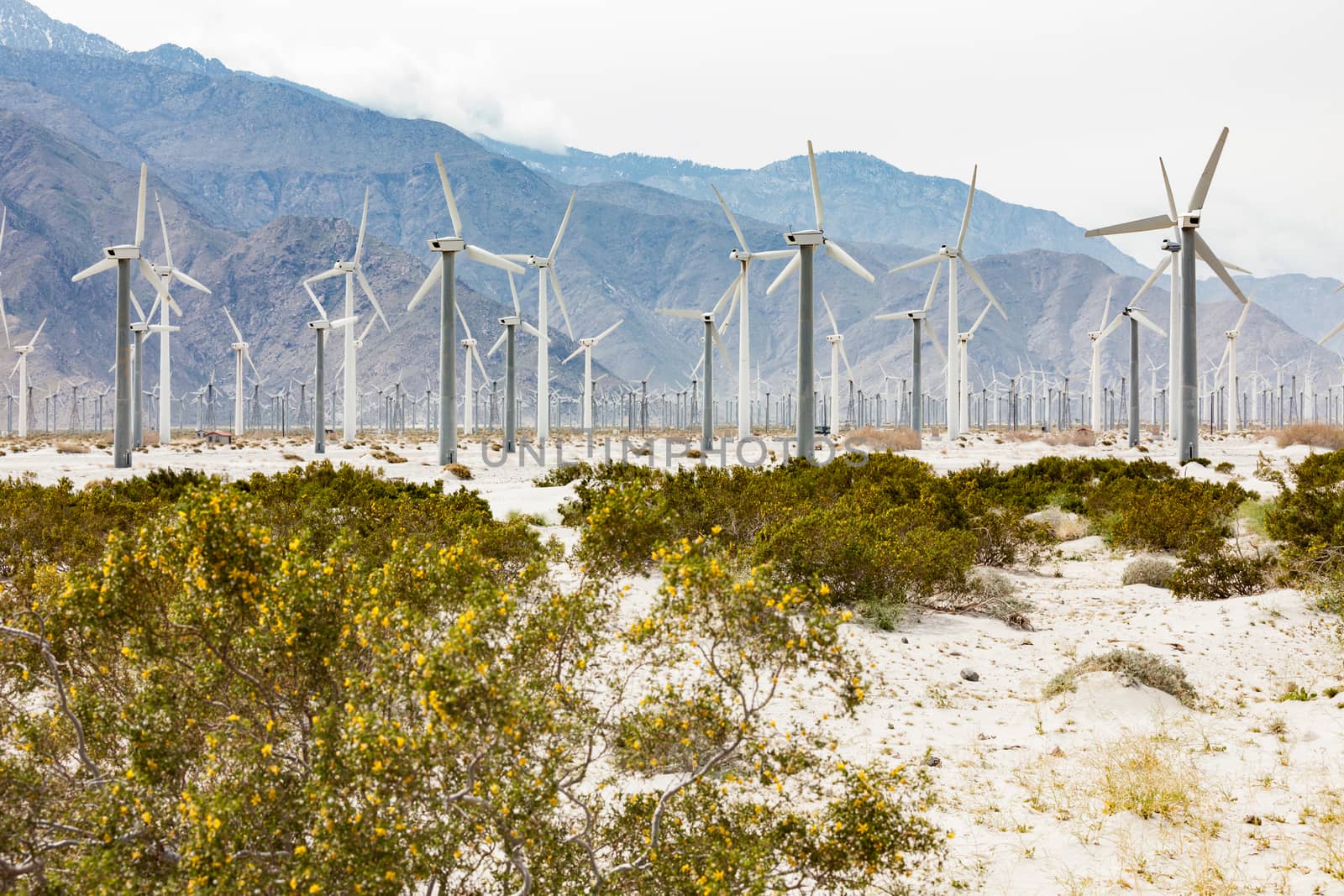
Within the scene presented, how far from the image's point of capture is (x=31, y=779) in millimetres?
5477

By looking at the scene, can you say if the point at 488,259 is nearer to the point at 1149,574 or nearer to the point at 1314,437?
the point at 1149,574

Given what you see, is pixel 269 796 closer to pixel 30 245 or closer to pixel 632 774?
pixel 632 774

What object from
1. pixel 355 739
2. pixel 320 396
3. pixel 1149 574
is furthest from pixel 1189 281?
pixel 320 396

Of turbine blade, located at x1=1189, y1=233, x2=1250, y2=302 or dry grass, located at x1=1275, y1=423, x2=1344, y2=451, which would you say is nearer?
turbine blade, located at x1=1189, y1=233, x2=1250, y2=302

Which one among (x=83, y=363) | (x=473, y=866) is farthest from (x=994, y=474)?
(x=83, y=363)

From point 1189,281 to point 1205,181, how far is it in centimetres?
522

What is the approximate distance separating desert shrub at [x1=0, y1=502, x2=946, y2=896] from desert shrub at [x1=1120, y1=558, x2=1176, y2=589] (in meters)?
12.6

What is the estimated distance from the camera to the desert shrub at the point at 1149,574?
16891 mm

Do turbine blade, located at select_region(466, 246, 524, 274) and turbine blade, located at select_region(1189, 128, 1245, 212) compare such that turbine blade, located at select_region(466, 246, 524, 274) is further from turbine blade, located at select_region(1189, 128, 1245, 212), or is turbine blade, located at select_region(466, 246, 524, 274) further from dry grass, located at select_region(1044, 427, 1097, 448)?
dry grass, located at select_region(1044, 427, 1097, 448)

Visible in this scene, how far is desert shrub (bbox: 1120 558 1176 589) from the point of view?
16891 millimetres

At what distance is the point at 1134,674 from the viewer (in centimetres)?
1062

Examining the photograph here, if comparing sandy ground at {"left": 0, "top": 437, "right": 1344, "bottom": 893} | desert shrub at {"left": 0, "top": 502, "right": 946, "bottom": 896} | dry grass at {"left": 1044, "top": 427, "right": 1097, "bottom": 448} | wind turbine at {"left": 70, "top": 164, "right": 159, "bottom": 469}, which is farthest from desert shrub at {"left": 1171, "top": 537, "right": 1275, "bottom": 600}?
dry grass at {"left": 1044, "top": 427, "right": 1097, "bottom": 448}

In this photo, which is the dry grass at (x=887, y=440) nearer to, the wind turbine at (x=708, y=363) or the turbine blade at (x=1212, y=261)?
the wind turbine at (x=708, y=363)

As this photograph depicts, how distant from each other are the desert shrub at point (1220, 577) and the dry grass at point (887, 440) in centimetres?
4276
